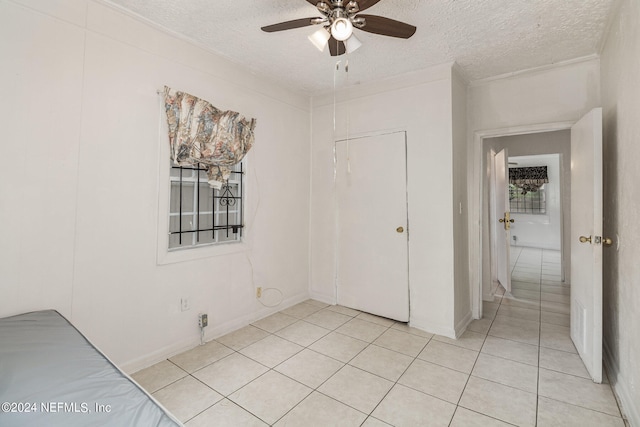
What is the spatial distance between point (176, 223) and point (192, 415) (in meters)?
1.41

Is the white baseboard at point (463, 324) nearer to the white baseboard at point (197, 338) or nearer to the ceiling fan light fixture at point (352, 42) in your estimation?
the white baseboard at point (197, 338)

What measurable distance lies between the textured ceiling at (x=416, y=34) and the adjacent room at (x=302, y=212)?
0.07ft

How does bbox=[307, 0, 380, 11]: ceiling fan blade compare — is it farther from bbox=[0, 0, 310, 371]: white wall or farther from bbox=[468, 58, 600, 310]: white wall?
bbox=[468, 58, 600, 310]: white wall

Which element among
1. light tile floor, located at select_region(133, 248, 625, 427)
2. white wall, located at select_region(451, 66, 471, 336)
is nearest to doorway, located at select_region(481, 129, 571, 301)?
white wall, located at select_region(451, 66, 471, 336)

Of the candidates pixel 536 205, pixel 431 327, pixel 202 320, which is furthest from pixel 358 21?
pixel 536 205

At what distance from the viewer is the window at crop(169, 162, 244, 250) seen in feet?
8.08

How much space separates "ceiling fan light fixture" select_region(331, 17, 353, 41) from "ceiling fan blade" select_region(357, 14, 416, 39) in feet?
0.30

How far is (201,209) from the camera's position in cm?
265

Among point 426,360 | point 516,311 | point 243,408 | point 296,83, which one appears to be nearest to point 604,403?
point 426,360

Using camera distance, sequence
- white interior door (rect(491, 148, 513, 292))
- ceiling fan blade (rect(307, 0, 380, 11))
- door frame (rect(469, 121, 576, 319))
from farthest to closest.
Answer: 1. white interior door (rect(491, 148, 513, 292))
2. door frame (rect(469, 121, 576, 319))
3. ceiling fan blade (rect(307, 0, 380, 11))

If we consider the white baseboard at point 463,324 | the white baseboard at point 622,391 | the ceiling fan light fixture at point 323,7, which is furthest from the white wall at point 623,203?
the ceiling fan light fixture at point 323,7

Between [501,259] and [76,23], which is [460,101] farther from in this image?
[76,23]

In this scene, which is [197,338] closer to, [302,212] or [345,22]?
[302,212]

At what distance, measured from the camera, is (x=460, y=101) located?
2.96 metres
